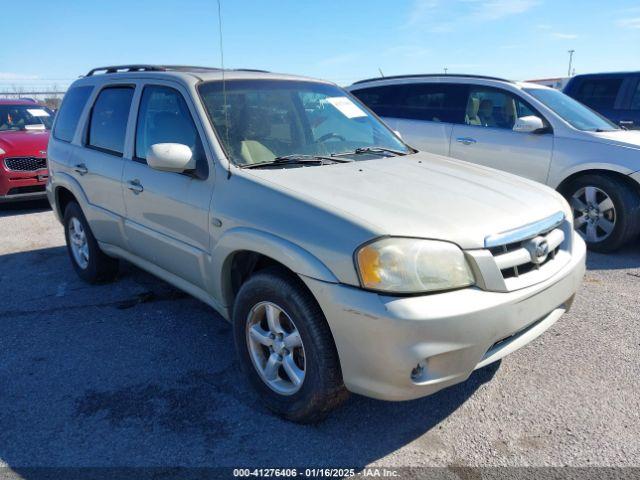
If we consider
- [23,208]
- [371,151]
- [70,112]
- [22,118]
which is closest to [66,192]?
[70,112]

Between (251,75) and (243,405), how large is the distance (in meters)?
2.22

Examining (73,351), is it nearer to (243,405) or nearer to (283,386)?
(243,405)

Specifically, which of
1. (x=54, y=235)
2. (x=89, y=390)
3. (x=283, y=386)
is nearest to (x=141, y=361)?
(x=89, y=390)

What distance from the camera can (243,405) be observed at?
9.61 feet

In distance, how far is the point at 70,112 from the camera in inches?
191

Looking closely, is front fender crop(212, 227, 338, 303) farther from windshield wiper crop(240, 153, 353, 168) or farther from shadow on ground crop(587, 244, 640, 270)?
shadow on ground crop(587, 244, 640, 270)

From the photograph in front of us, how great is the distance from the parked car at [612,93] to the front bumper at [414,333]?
299 inches

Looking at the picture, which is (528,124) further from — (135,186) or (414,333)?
(414,333)

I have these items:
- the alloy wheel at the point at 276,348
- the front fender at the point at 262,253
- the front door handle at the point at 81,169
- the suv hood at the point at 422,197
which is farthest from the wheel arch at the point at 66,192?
the alloy wheel at the point at 276,348

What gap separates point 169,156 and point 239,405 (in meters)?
1.46

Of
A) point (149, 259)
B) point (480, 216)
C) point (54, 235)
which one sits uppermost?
point (480, 216)

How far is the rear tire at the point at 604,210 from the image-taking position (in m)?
5.38

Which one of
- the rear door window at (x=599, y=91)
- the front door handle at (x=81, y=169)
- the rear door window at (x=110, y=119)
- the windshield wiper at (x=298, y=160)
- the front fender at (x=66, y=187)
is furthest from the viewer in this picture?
the rear door window at (x=599, y=91)

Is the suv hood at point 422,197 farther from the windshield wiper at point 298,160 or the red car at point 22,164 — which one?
the red car at point 22,164
